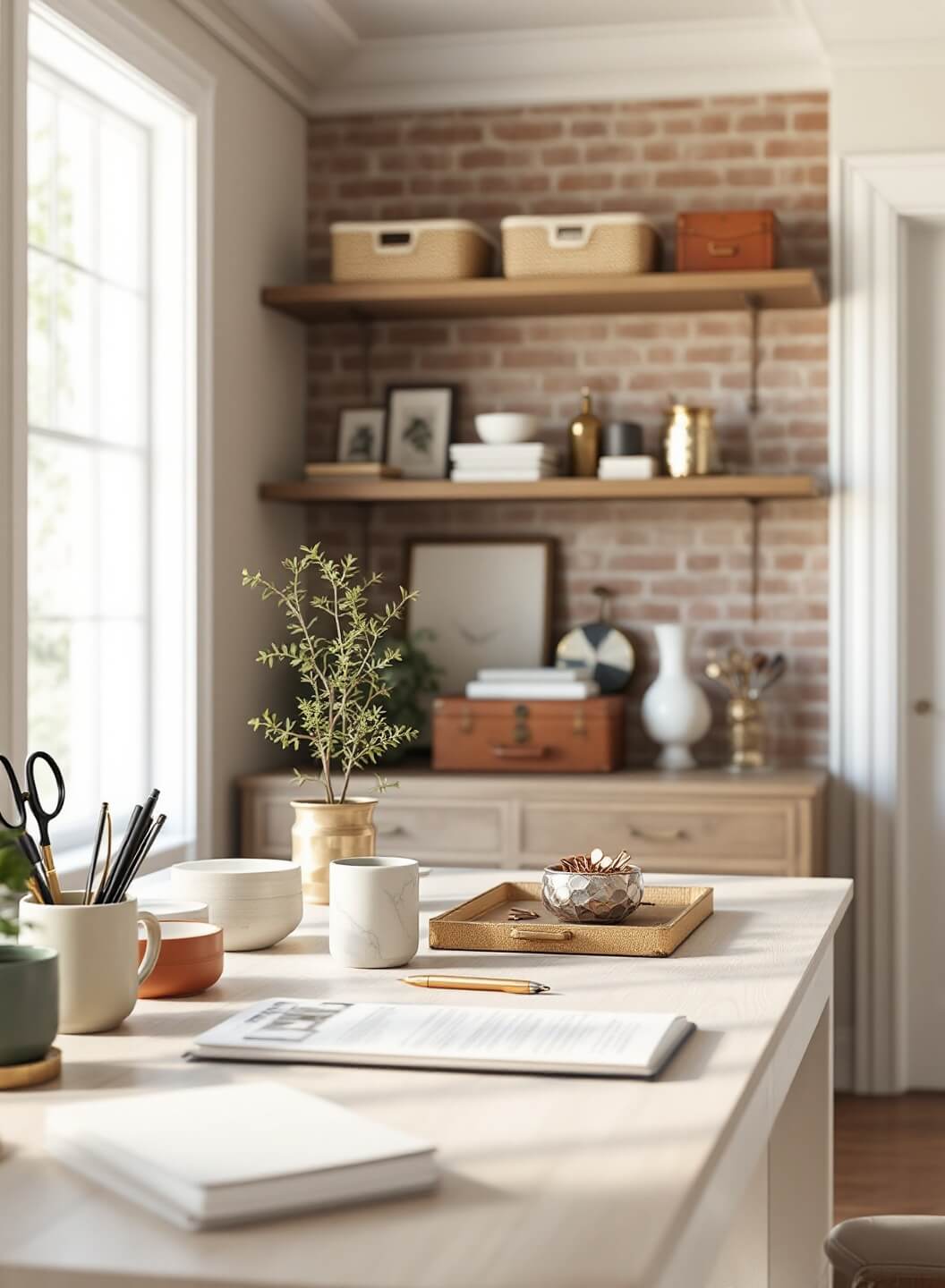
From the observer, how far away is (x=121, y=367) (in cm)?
382

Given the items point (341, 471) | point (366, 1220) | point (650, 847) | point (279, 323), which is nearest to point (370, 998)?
point (366, 1220)

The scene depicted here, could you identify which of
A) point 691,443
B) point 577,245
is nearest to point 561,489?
point 691,443

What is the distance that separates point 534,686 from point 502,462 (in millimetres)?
583

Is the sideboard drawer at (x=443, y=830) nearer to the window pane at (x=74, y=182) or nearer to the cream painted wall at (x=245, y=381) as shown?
the cream painted wall at (x=245, y=381)

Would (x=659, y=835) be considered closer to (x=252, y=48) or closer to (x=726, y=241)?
(x=726, y=241)

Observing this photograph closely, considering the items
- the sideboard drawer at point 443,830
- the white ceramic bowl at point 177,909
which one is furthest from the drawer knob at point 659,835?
the white ceramic bowl at point 177,909

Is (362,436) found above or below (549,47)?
below

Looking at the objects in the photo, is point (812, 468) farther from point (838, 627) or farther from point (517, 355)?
point (517, 355)

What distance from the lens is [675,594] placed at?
4.43m

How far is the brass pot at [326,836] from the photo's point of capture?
212cm

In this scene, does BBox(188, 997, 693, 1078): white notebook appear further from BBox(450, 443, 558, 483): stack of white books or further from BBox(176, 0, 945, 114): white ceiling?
BBox(176, 0, 945, 114): white ceiling

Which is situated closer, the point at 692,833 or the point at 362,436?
the point at 692,833

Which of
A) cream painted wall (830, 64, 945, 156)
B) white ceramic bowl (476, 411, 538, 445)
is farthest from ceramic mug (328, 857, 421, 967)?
cream painted wall (830, 64, 945, 156)

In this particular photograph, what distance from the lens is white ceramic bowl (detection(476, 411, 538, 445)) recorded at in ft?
13.8
